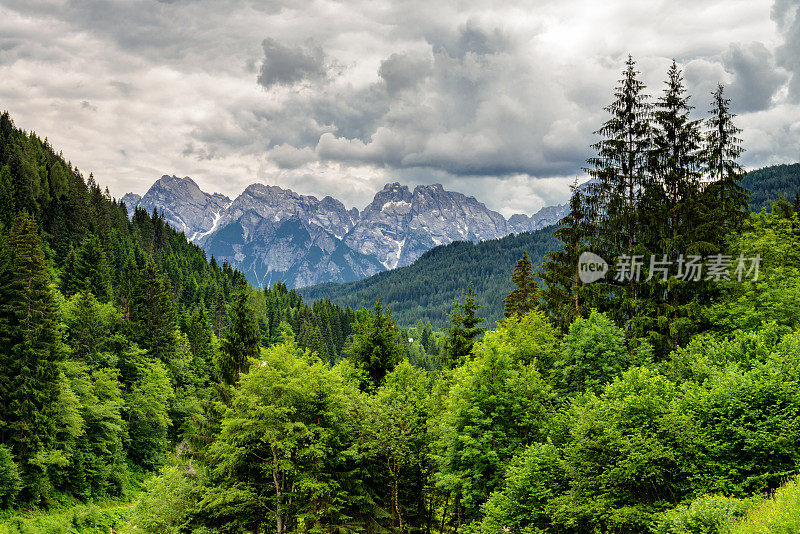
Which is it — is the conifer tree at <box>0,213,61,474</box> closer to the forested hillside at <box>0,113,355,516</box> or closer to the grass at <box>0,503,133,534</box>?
the forested hillside at <box>0,113,355,516</box>

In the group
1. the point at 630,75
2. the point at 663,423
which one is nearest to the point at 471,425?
the point at 663,423

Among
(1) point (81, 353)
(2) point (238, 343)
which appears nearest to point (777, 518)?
(2) point (238, 343)

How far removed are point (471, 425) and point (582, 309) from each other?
489 inches

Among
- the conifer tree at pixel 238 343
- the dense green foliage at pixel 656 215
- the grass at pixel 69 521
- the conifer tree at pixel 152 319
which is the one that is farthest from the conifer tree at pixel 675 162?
the conifer tree at pixel 152 319

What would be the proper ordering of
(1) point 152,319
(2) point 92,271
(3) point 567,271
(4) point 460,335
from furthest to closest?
(2) point 92,271, (1) point 152,319, (4) point 460,335, (3) point 567,271

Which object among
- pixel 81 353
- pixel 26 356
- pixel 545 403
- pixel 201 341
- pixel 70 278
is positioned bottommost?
pixel 545 403

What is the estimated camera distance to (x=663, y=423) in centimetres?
1819

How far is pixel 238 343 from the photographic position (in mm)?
32438

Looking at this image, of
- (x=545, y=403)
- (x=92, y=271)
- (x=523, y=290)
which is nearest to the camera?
(x=545, y=403)

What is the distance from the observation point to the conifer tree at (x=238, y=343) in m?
32.3

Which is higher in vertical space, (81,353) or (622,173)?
(622,173)

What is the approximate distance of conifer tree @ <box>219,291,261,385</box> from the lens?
32344 millimetres

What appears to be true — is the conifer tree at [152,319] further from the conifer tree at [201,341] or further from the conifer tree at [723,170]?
the conifer tree at [723,170]

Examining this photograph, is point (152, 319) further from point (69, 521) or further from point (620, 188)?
point (620, 188)
